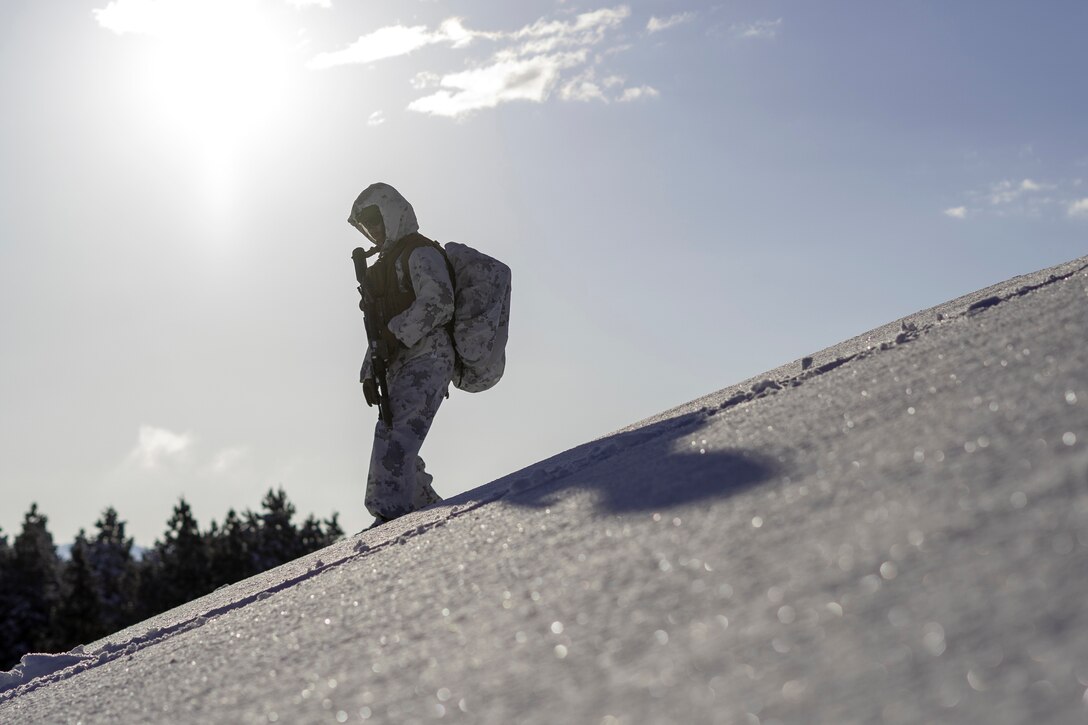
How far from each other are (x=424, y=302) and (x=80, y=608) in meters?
37.5

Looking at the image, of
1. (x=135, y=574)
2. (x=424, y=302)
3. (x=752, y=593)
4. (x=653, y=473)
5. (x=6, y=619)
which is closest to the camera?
(x=752, y=593)

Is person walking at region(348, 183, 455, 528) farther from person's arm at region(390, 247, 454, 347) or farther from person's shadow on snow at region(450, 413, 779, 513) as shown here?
person's shadow on snow at region(450, 413, 779, 513)

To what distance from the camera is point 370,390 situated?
18.6ft

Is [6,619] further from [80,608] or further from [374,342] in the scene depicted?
[374,342]

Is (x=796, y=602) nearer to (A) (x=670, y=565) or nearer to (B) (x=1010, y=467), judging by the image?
(A) (x=670, y=565)

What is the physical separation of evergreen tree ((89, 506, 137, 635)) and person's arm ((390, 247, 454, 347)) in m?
39.4

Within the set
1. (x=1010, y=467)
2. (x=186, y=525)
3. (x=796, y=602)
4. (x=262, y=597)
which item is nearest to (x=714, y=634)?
(x=796, y=602)

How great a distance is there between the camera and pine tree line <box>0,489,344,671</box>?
3838 cm

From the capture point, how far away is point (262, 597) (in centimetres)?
330

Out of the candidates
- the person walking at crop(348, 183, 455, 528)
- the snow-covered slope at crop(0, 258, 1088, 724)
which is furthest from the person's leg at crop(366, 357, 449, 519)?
the snow-covered slope at crop(0, 258, 1088, 724)

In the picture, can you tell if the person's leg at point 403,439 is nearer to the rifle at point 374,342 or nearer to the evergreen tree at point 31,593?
the rifle at point 374,342

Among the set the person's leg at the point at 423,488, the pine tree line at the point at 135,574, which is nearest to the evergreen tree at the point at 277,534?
the pine tree line at the point at 135,574

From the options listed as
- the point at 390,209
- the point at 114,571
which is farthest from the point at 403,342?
the point at 114,571

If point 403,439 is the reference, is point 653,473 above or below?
below
